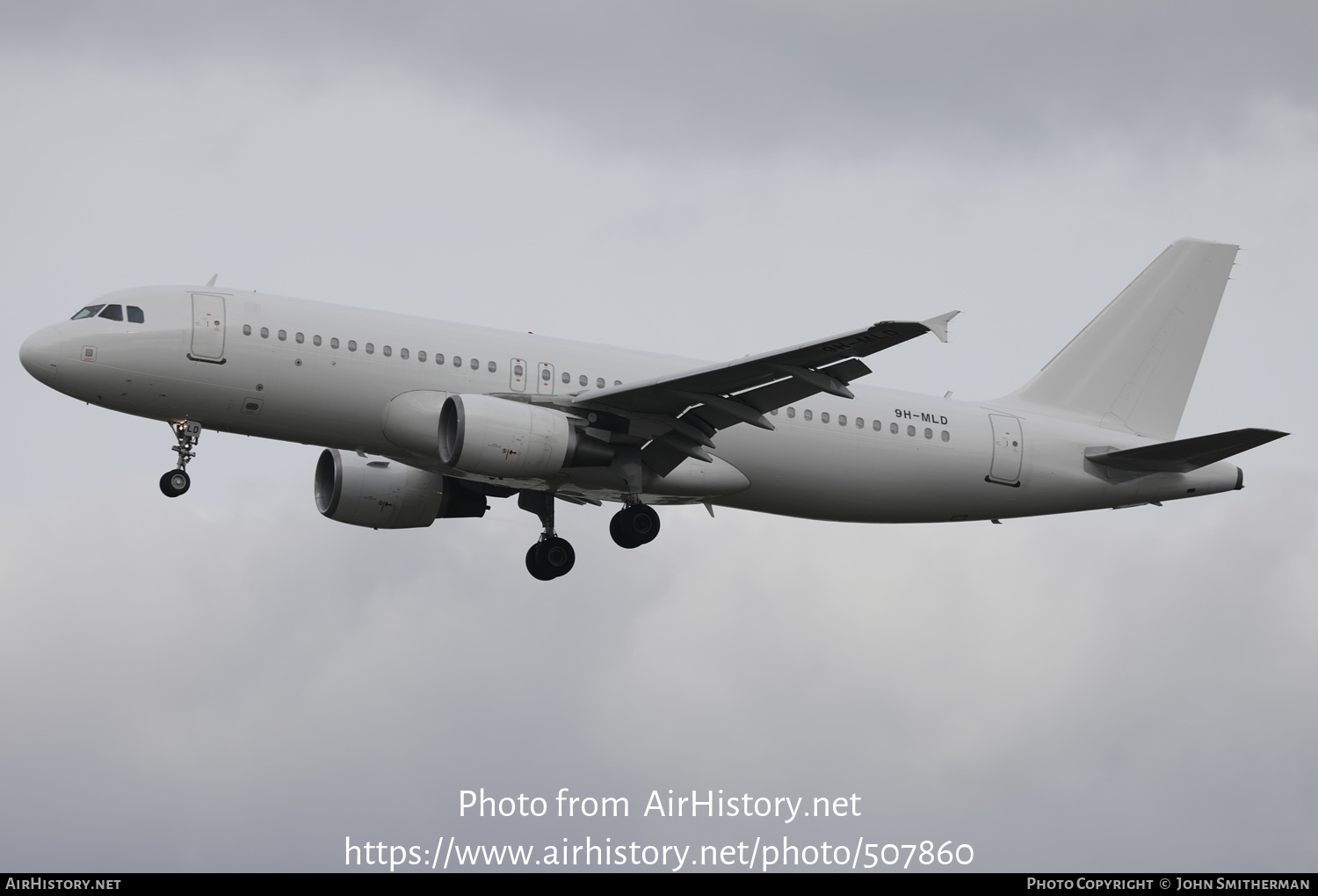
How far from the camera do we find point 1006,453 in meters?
36.2

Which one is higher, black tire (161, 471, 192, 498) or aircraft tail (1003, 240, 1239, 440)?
aircraft tail (1003, 240, 1239, 440)

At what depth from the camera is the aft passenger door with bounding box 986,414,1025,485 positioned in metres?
36.1

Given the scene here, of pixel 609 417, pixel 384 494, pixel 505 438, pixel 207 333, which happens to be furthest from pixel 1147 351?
pixel 207 333

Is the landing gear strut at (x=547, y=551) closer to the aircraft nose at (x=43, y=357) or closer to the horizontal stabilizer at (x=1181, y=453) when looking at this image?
the aircraft nose at (x=43, y=357)

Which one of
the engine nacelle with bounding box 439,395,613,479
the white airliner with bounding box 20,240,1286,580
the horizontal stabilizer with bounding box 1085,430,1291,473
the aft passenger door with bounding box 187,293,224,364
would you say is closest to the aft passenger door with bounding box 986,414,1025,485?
the white airliner with bounding box 20,240,1286,580

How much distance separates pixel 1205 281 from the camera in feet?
132

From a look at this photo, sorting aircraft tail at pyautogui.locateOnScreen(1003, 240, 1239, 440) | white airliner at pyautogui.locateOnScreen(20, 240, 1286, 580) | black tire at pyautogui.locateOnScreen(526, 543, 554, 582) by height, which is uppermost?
aircraft tail at pyautogui.locateOnScreen(1003, 240, 1239, 440)

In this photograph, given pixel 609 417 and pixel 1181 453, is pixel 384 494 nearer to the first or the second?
pixel 609 417

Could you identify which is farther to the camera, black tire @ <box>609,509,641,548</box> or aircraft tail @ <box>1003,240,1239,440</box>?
aircraft tail @ <box>1003,240,1239,440</box>

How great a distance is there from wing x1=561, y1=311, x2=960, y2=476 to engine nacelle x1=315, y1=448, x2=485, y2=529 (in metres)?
6.48

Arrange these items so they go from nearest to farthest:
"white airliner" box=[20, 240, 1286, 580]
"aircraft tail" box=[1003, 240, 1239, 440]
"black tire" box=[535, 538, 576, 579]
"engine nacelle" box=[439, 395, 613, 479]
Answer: "engine nacelle" box=[439, 395, 613, 479] < "white airliner" box=[20, 240, 1286, 580] < "black tire" box=[535, 538, 576, 579] < "aircraft tail" box=[1003, 240, 1239, 440]

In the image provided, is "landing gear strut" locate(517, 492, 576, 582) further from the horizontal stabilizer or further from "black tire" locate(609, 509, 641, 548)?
the horizontal stabilizer

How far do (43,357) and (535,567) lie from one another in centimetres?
1188

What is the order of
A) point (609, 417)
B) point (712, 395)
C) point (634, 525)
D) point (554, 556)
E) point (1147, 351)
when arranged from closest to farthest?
point (712, 395)
point (609, 417)
point (634, 525)
point (554, 556)
point (1147, 351)
